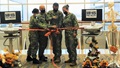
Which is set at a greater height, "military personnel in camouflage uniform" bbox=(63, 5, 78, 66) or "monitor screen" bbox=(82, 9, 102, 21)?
"monitor screen" bbox=(82, 9, 102, 21)

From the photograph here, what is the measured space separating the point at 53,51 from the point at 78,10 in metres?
7.77

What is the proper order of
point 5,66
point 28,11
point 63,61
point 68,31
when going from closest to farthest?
point 5,66 → point 68,31 → point 63,61 → point 28,11

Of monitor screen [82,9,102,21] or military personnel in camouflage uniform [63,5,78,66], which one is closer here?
military personnel in camouflage uniform [63,5,78,66]

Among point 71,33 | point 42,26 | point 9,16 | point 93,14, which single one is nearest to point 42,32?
point 42,26

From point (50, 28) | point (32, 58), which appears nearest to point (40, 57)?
point (32, 58)

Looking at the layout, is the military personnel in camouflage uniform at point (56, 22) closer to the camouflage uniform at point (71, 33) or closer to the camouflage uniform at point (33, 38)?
the camouflage uniform at point (71, 33)

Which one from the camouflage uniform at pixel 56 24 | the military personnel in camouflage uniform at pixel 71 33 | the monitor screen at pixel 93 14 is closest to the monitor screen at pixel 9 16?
the camouflage uniform at pixel 56 24

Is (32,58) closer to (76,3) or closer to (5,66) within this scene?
(5,66)

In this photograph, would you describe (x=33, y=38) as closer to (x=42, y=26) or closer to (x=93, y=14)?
(x=42, y=26)

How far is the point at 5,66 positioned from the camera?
21.0ft

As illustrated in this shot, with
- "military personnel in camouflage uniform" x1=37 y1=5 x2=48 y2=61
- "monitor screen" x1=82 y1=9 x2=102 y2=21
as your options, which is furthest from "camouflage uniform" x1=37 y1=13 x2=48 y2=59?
"monitor screen" x1=82 y1=9 x2=102 y2=21

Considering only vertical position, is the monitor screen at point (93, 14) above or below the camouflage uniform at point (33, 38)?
above

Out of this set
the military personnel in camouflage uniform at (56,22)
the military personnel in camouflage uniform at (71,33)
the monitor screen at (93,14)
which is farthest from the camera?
the monitor screen at (93,14)

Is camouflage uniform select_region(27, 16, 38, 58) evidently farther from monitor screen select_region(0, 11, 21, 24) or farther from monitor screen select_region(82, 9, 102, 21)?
monitor screen select_region(82, 9, 102, 21)
